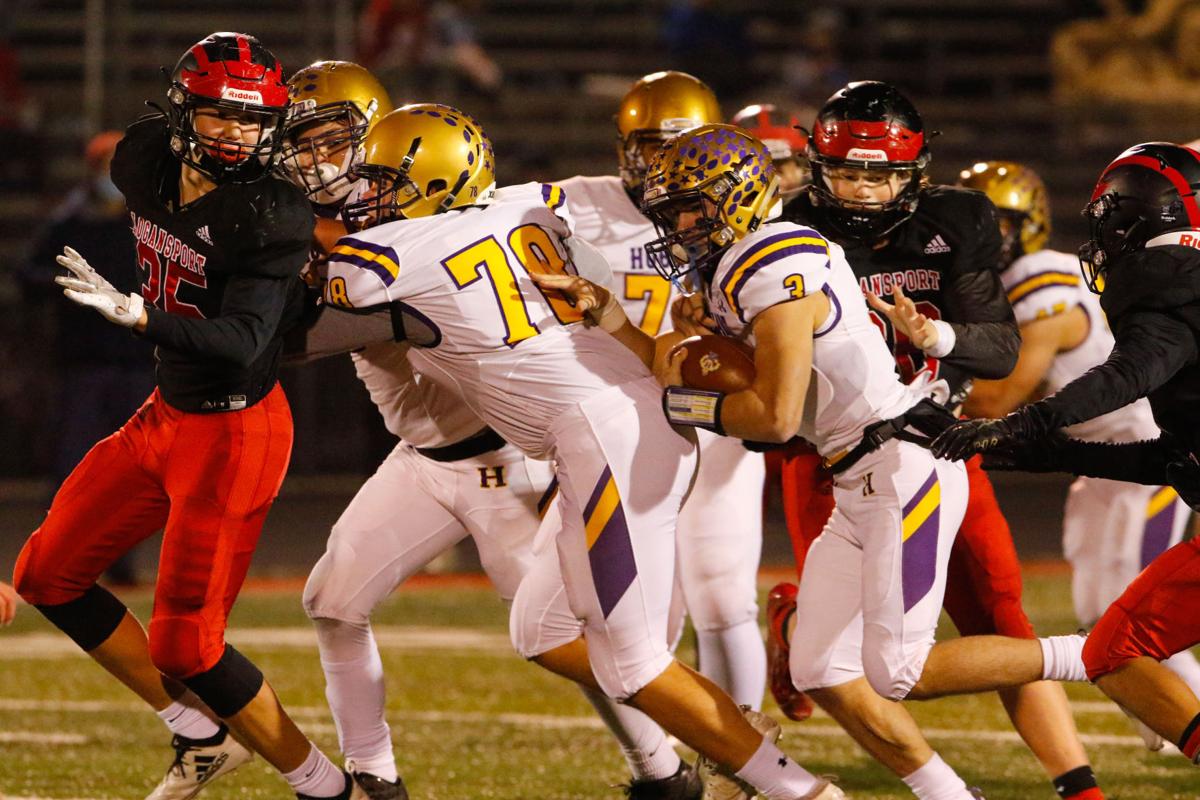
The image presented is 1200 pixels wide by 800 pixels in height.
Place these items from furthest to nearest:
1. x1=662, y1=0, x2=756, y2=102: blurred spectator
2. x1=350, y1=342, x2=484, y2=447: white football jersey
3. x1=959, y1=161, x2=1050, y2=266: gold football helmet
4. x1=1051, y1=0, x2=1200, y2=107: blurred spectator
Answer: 1. x1=1051, y1=0, x2=1200, y2=107: blurred spectator
2. x1=662, y1=0, x2=756, y2=102: blurred spectator
3. x1=959, y1=161, x2=1050, y2=266: gold football helmet
4. x1=350, y1=342, x2=484, y2=447: white football jersey

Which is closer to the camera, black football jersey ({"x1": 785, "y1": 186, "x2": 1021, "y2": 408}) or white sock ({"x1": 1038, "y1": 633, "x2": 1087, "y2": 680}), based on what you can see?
white sock ({"x1": 1038, "y1": 633, "x2": 1087, "y2": 680})

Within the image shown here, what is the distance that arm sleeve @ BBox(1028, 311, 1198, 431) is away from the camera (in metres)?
3.41

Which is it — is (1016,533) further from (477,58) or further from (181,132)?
(181,132)

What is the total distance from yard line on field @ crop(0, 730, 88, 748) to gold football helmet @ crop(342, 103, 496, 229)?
2.10 m

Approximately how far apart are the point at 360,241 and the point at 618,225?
1.16m

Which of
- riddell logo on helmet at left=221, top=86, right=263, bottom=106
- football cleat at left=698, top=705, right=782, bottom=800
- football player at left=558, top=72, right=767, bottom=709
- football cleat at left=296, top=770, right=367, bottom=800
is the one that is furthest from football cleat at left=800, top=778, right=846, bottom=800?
riddell logo on helmet at left=221, top=86, right=263, bottom=106

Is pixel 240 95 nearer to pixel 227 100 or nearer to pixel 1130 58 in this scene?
pixel 227 100

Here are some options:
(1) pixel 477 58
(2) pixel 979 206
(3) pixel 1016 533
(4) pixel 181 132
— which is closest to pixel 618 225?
(2) pixel 979 206

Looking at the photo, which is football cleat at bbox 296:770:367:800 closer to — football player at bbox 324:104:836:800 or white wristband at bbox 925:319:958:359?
football player at bbox 324:104:836:800

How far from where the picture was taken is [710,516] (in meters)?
4.59

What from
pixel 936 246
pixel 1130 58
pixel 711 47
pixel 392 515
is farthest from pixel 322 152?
pixel 1130 58

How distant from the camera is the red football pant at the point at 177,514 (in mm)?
3814

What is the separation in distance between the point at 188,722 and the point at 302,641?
9.34 feet

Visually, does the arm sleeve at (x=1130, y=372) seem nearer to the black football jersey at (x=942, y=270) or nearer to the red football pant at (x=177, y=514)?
the black football jersey at (x=942, y=270)
